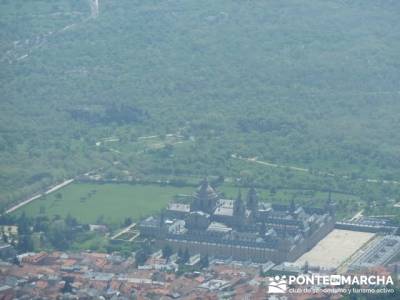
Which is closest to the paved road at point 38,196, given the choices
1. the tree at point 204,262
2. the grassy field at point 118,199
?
the grassy field at point 118,199

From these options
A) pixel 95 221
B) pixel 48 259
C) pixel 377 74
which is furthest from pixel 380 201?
pixel 377 74

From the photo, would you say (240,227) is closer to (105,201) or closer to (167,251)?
(167,251)

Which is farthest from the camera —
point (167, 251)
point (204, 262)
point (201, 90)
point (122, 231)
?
point (201, 90)

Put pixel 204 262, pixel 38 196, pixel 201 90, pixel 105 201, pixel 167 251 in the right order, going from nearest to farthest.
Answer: pixel 204 262 < pixel 167 251 < pixel 105 201 < pixel 38 196 < pixel 201 90

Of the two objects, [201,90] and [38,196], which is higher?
[201,90]

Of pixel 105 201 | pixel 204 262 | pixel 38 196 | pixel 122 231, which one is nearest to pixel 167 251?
pixel 204 262

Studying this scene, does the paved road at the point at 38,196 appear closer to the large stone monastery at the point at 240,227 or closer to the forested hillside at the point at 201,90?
the forested hillside at the point at 201,90

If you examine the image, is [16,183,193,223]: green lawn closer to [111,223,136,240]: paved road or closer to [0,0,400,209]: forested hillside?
[111,223,136,240]: paved road

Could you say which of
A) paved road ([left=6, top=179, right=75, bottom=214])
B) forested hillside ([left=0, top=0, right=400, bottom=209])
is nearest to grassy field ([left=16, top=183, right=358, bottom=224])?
paved road ([left=6, top=179, right=75, bottom=214])
